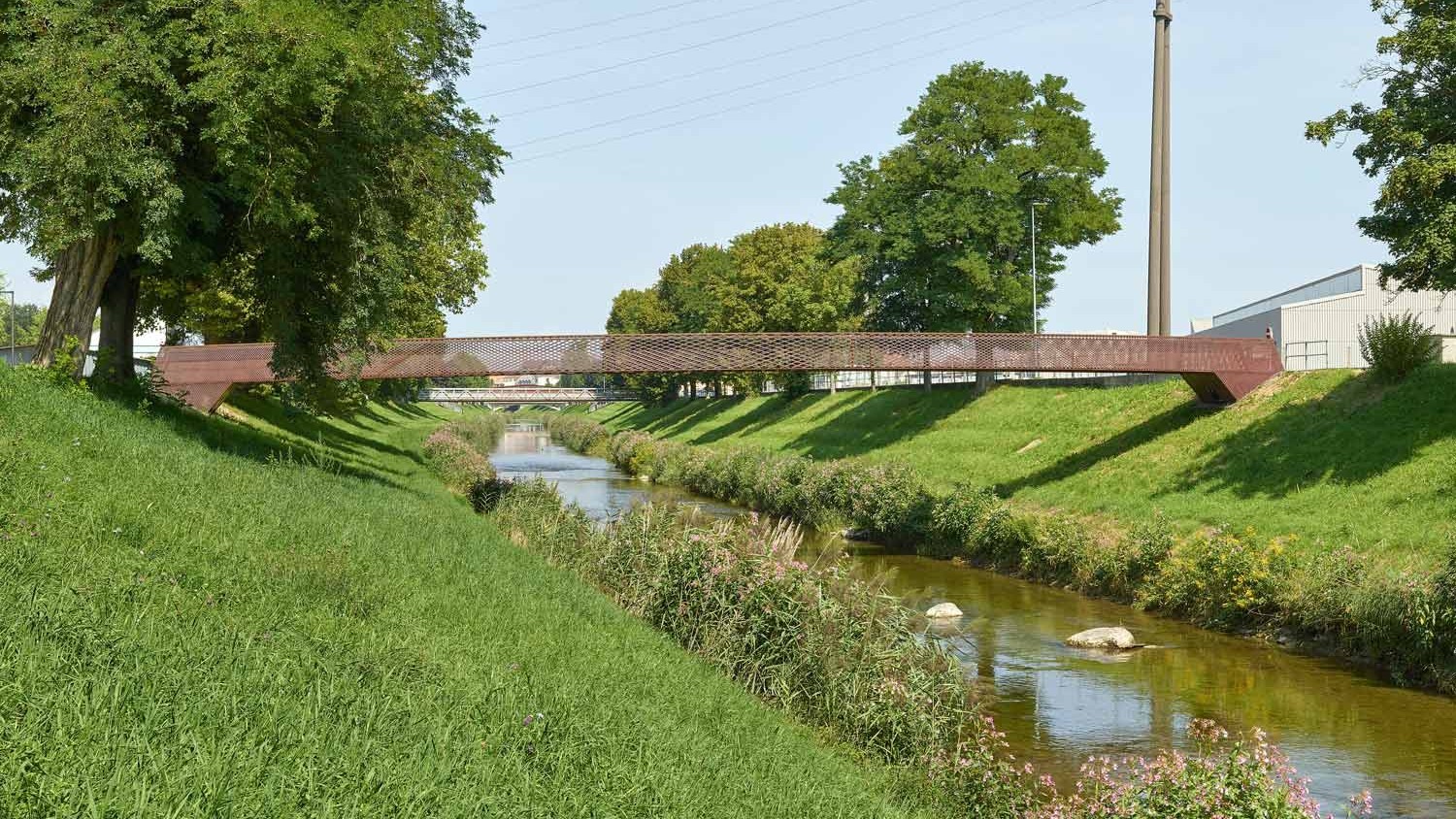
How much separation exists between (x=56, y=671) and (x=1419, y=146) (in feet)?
91.5

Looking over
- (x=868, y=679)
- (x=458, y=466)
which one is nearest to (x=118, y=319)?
(x=458, y=466)

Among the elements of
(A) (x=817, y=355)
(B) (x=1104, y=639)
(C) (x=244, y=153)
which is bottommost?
(B) (x=1104, y=639)

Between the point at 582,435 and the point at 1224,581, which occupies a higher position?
the point at 582,435

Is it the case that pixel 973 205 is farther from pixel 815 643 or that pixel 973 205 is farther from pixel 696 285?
pixel 696 285

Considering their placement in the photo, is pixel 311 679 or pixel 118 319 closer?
pixel 311 679

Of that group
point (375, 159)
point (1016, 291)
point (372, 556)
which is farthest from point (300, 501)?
point (1016, 291)

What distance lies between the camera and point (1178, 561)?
25969mm

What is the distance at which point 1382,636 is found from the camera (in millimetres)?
19859

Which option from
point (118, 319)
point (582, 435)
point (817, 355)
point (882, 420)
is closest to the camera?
point (118, 319)

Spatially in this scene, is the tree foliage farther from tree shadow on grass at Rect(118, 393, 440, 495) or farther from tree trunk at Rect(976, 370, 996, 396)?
tree shadow on grass at Rect(118, 393, 440, 495)

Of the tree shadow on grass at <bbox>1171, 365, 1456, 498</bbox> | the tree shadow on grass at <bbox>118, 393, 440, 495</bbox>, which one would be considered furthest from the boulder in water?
the tree shadow on grass at <bbox>118, 393, 440, 495</bbox>

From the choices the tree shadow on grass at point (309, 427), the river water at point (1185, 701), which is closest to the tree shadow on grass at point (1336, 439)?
the river water at point (1185, 701)

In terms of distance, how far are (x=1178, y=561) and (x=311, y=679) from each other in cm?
2170

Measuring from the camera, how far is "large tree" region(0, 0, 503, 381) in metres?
19.4
